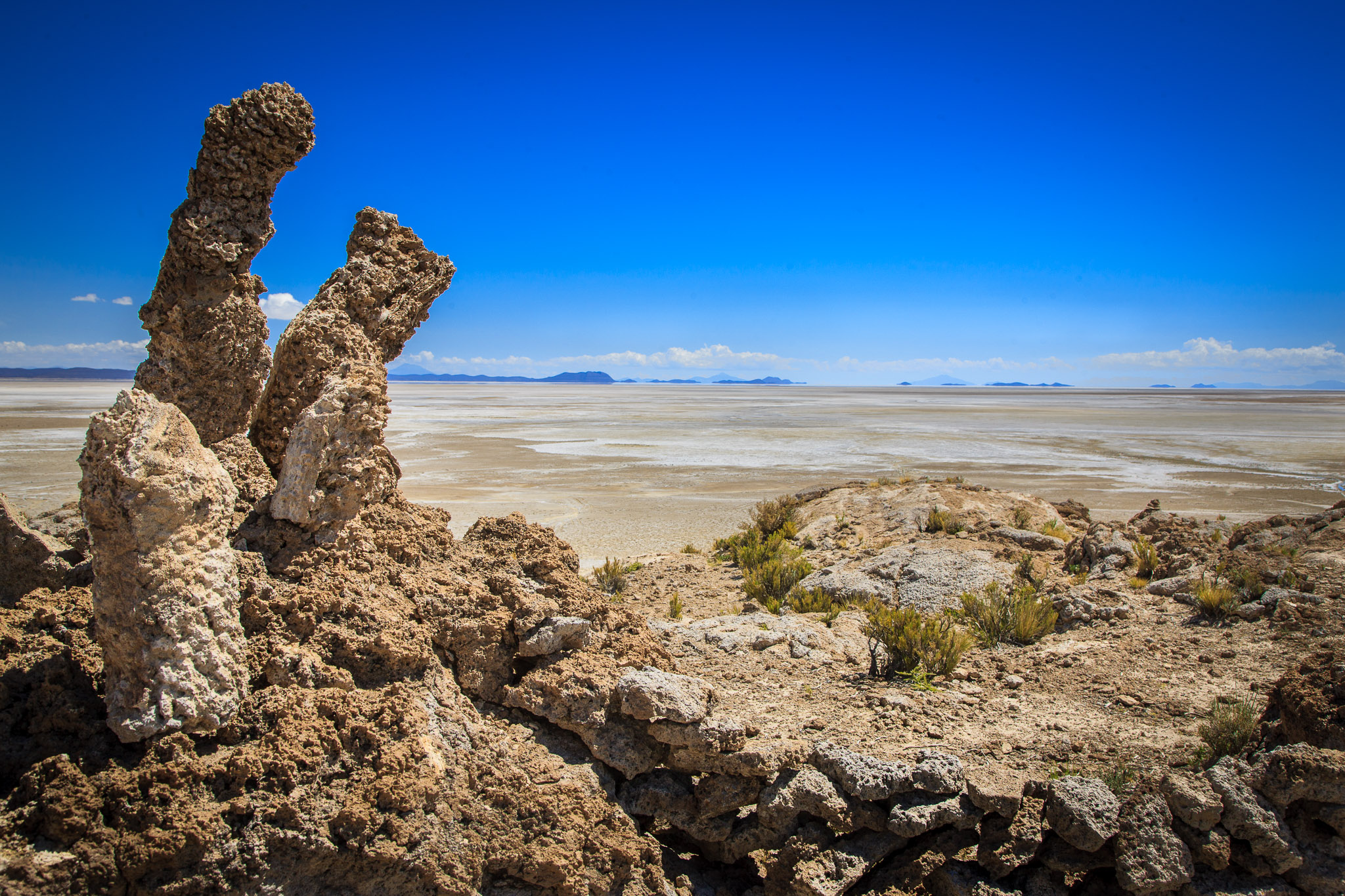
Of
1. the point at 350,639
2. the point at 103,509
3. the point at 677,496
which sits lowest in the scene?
the point at 677,496

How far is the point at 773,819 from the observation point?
→ 3852mm

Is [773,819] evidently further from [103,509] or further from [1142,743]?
[103,509]

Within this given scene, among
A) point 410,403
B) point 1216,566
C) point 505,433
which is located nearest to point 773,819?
point 1216,566

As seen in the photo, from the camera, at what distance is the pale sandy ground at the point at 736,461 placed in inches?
640

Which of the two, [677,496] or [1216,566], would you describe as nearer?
[1216,566]

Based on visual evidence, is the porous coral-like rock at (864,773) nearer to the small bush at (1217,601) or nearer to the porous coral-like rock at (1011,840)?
the porous coral-like rock at (1011,840)

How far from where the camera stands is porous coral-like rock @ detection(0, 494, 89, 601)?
4.23 m

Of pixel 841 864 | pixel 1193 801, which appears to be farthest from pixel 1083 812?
pixel 841 864

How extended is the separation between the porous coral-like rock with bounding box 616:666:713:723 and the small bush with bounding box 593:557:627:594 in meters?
4.42

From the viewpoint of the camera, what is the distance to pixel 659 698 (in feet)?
13.0

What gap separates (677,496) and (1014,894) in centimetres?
1463

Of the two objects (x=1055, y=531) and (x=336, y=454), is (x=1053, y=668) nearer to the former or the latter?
(x=1055, y=531)

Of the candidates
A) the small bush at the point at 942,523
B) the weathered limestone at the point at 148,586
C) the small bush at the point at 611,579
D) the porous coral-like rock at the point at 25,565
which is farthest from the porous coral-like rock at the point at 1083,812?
the small bush at the point at 942,523

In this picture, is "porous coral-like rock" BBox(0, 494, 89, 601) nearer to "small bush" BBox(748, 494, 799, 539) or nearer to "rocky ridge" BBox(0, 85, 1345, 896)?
"rocky ridge" BBox(0, 85, 1345, 896)
